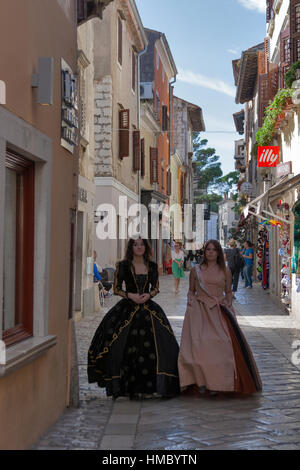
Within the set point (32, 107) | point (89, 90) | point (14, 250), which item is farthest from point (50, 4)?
point (89, 90)

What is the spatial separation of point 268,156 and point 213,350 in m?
12.3

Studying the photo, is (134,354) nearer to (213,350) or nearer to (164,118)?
(213,350)

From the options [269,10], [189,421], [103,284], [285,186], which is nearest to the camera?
[189,421]

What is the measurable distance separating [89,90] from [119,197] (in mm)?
7538

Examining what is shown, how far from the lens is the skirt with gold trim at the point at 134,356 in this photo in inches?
303

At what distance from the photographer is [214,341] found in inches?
309

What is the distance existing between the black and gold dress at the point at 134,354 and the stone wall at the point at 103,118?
1473cm

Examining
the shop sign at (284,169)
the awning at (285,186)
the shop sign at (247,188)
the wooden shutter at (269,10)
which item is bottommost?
the awning at (285,186)

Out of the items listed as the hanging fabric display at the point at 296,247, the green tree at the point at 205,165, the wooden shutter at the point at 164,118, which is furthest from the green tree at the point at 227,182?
the hanging fabric display at the point at 296,247

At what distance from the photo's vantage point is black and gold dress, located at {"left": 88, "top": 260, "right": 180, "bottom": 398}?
770cm

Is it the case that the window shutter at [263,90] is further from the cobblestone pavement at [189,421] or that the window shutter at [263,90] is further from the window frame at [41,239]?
the window frame at [41,239]

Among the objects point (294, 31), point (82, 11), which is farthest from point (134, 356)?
point (294, 31)

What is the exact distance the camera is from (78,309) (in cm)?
1548

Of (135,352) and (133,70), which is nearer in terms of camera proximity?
(135,352)
